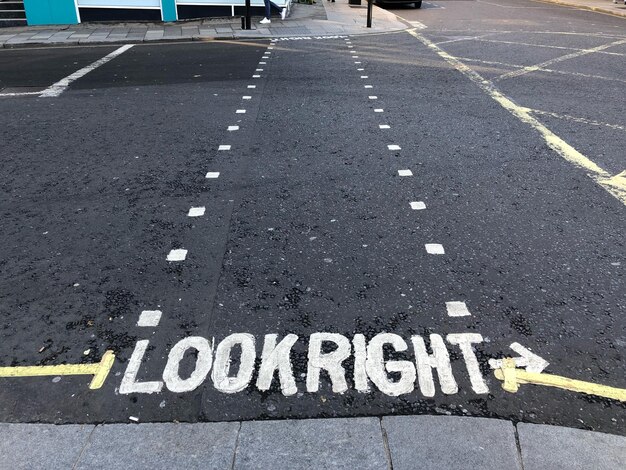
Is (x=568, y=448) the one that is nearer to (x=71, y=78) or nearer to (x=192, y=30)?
(x=71, y=78)

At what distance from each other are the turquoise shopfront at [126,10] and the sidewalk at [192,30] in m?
0.35

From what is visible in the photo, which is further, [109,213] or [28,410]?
[109,213]

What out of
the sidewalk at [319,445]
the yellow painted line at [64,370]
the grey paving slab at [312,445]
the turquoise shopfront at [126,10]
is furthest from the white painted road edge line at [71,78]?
the grey paving slab at [312,445]

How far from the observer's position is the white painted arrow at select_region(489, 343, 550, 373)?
10.2 ft

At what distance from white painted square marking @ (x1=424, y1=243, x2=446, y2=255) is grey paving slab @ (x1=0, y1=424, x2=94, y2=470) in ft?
9.22

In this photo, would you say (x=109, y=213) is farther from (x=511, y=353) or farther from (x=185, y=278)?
(x=511, y=353)

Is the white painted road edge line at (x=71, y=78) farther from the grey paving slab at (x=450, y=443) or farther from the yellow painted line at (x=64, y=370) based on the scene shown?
the grey paving slab at (x=450, y=443)

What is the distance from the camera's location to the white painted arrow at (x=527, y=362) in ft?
10.2

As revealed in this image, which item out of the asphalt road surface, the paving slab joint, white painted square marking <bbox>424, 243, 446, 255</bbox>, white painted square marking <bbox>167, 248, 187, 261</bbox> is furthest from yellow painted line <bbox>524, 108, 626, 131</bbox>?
the paving slab joint

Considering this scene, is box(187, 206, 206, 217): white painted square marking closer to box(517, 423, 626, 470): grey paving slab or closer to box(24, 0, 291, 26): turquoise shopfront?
box(517, 423, 626, 470): grey paving slab

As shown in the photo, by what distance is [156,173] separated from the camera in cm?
598

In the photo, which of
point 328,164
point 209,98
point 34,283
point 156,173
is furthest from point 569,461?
point 209,98

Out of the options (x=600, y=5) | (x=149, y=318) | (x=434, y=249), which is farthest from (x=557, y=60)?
(x=600, y=5)

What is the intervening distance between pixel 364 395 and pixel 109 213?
10.8ft
